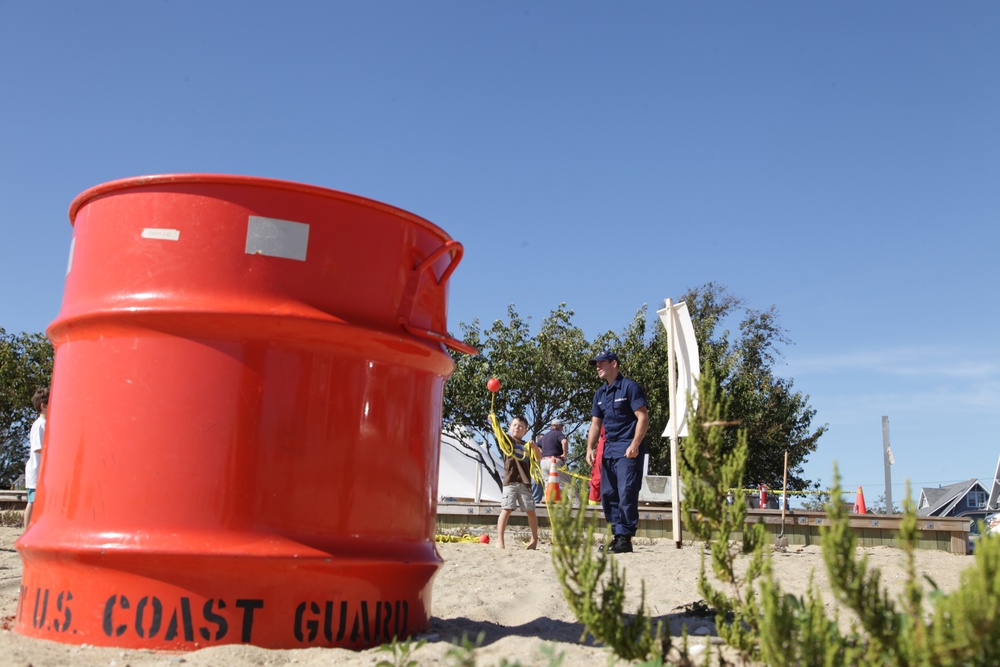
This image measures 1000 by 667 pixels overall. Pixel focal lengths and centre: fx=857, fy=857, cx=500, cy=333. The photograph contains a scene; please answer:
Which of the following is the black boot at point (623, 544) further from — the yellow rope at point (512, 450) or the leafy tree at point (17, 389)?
the leafy tree at point (17, 389)

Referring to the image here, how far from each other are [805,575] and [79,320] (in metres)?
4.42

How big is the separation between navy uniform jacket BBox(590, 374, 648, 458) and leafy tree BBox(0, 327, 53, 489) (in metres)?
23.1

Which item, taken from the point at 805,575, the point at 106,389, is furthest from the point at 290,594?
the point at 805,575

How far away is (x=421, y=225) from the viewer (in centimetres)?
348

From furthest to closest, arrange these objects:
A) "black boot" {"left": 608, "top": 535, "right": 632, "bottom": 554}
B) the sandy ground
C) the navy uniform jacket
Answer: the navy uniform jacket
"black boot" {"left": 608, "top": 535, "right": 632, "bottom": 554}
the sandy ground

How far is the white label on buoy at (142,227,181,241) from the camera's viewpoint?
3.12 meters

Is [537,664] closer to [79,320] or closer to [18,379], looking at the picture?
[79,320]

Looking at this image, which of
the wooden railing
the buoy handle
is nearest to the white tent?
the wooden railing

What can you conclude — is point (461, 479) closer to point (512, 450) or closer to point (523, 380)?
point (523, 380)

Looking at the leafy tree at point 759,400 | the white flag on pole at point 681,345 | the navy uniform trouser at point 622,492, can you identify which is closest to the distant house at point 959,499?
the leafy tree at point 759,400

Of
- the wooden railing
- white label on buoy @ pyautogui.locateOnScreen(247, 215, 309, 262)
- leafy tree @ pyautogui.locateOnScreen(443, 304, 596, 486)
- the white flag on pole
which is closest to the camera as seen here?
white label on buoy @ pyautogui.locateOnScreen(247, 215, 309, 262)

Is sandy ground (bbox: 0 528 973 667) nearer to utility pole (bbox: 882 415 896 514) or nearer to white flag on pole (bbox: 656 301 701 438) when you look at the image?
white flag on pole (bbox: 656 301 701 438)

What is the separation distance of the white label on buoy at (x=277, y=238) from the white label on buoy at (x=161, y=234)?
271 millimetres

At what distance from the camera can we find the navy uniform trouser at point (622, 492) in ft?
23.6
